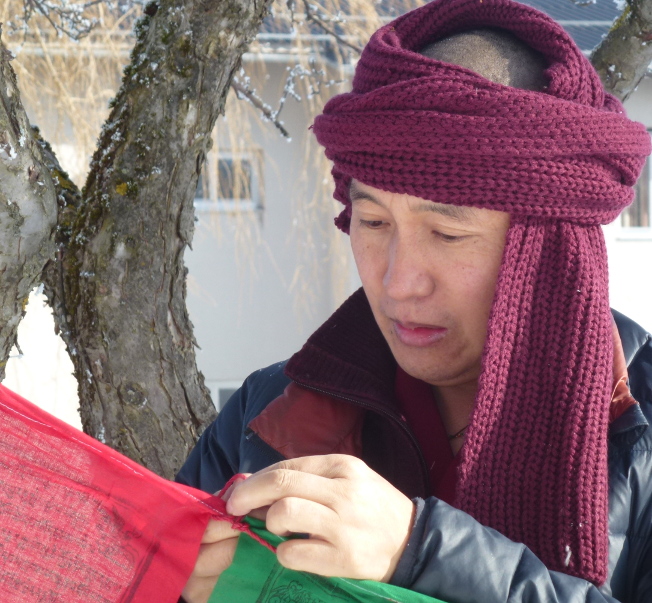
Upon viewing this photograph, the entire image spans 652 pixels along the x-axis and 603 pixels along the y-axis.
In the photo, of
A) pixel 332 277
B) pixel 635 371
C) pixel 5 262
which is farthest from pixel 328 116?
pixel 332 277

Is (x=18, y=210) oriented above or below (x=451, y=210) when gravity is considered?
below

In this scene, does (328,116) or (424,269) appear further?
(328,116)

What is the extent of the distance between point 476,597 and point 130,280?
1391 millimetres

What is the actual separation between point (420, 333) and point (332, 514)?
1.69 feet

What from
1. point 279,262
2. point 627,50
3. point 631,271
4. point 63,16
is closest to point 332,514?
point 627,50

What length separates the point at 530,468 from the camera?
1354mm

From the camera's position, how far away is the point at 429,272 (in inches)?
57.8

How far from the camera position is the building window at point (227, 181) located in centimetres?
560

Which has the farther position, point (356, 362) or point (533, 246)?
point (356, 362)

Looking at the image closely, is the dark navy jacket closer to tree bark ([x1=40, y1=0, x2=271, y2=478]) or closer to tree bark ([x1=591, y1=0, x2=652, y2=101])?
tree bark ([x1=40, y1=0, x2=271, y2=478])

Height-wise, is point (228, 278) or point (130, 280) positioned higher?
point (130, 280)

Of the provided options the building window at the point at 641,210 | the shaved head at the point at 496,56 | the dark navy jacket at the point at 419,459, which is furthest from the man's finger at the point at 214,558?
the building window at the point at 641,210

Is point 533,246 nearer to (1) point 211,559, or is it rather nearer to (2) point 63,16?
(1) point 211,559

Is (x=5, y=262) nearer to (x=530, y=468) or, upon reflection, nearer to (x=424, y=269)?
(x=424, y=269)
